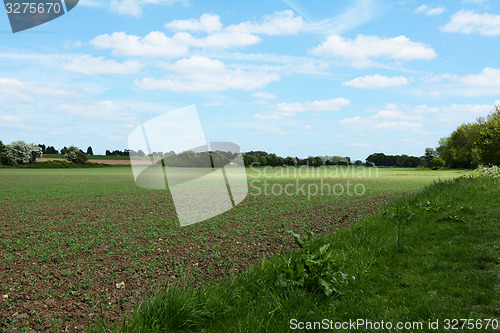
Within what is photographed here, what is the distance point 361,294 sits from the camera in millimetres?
5215

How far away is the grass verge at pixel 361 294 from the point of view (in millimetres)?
4352

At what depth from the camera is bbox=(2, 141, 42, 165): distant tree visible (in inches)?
2872

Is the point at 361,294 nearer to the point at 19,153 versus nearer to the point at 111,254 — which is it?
the point at 111,254

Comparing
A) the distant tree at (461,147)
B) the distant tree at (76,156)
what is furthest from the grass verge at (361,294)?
the distant tree at (76,156)

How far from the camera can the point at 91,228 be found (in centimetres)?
1175

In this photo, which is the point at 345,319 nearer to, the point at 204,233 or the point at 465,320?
the point at 465,320

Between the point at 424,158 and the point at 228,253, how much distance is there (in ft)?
378

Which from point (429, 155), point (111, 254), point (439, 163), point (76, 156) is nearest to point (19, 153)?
point (76, 156)

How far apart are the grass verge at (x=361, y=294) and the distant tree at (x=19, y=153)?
86.1 meters

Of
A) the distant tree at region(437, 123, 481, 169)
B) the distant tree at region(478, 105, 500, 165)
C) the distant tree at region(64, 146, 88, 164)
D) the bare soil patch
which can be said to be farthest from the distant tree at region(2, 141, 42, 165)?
the distant tree at region(437, 123, 481, 169)

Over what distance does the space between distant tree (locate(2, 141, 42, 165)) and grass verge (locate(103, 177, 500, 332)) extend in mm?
86133

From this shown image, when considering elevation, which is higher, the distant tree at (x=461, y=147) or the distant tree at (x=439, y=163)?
the distant tree at (x=461, y=147)

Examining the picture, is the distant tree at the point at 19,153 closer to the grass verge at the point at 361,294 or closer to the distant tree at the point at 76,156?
the distant tree at the point at 76,156

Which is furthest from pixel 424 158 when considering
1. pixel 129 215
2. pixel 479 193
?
pixel 129 215
